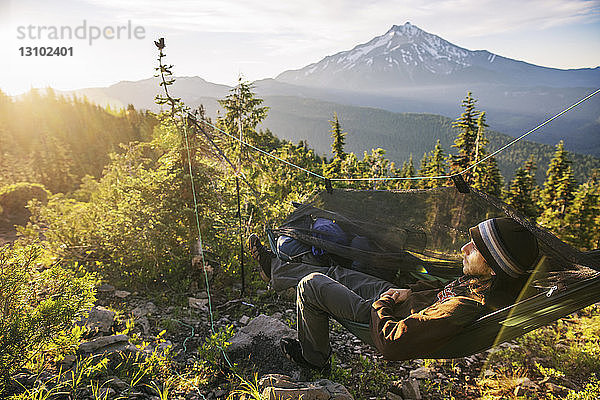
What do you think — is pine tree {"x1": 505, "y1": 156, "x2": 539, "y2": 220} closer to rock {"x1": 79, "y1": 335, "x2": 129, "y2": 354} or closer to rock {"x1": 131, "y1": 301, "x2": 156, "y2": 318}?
rock {"x1": 131, "y1": 301, "x2": 156, "y2": 318}

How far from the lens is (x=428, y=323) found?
1.61 m

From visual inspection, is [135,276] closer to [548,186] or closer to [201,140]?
[201,140]

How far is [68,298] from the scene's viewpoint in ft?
6.57

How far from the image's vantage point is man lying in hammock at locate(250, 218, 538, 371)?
1641 millimetres

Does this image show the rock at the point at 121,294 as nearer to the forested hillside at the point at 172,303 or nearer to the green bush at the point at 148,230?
the forested hillside at the point at 172,303

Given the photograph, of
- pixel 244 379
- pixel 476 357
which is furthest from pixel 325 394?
pixel 476 357

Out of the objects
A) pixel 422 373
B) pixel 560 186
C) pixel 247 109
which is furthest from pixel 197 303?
pixel 560 186

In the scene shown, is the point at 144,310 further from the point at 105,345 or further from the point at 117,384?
the point at 117,384

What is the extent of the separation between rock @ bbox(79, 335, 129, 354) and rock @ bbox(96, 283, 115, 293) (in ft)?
3.95

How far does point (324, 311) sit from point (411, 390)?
2.73 ft

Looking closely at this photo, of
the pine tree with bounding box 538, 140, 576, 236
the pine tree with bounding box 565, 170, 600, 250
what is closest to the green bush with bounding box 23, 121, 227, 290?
the pine tree with bounding box 565, 170, 600, 250

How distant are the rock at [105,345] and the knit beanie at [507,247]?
236cm

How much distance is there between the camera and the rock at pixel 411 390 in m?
2.28

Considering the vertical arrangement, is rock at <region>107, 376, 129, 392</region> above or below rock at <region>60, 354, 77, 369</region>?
below
